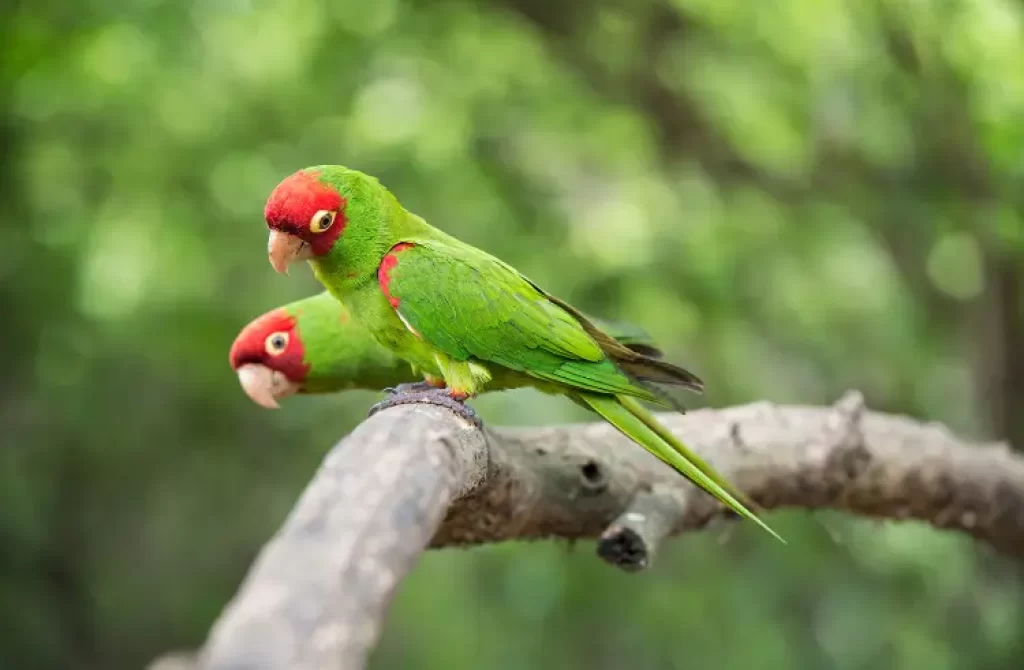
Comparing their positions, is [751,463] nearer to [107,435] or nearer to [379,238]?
[379,238]

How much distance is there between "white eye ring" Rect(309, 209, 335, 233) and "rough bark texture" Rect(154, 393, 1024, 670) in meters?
0.48

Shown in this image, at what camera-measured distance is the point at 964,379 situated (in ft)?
13.5

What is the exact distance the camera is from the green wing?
6.42 ft

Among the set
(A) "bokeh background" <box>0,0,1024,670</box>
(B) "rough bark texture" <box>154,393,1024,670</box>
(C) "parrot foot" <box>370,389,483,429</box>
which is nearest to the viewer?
(B) "rough bark texture" <box>154,393,1024,670</box>

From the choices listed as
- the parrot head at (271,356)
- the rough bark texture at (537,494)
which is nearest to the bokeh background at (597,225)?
the rough bark texture at (537,494)

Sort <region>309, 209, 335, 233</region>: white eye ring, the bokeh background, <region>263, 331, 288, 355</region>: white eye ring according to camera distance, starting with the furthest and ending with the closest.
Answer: the bokeh background, <region>263, 331, 288, 355</region>: white eye ring, <region>309, 209, 335, 233</region>: white eye ring

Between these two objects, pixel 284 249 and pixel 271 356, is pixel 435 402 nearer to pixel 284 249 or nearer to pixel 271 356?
pixel 284 249

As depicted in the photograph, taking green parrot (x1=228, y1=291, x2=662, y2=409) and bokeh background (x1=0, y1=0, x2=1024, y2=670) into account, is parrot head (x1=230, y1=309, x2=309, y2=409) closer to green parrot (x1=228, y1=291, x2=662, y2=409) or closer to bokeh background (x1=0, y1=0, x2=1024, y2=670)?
green parrot (x1=228, y1=291, x2=662, y2=409)

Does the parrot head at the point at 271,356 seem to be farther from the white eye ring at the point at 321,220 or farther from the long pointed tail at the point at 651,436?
the long pointed tail at the point at 651,436

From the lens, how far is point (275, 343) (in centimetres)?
240

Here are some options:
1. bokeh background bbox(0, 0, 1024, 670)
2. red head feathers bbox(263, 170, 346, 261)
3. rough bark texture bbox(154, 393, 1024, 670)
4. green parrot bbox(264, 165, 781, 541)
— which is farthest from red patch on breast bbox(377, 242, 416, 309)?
bokeh background bbox(0, 0, 1024, 670)

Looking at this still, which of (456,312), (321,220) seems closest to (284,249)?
(321,220)

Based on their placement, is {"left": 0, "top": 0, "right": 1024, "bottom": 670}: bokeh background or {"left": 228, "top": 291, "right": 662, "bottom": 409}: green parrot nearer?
{"left": 228, "top": 291, "right": 662, "bottom": 409}: green parrot

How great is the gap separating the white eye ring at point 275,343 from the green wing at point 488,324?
0.53 m
